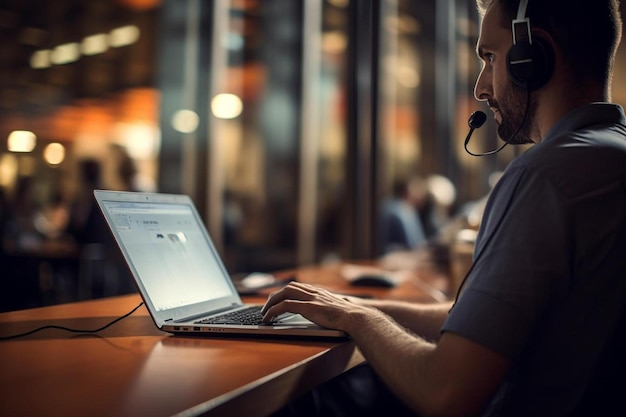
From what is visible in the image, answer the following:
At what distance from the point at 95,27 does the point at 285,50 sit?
167 centimetres

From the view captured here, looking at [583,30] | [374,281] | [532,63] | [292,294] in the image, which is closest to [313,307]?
[292,294]

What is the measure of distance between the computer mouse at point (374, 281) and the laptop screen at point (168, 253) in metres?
0.75

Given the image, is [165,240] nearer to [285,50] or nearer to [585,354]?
[585,354]

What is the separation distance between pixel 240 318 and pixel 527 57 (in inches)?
28.8

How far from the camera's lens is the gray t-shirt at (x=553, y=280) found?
94 cm

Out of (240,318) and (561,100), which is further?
(240,318)

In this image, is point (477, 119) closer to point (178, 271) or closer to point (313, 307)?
point (313, 307)

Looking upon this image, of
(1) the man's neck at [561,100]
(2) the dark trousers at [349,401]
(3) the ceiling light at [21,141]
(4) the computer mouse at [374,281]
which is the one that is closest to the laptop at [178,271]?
(2) the dark trousers at [349,401]

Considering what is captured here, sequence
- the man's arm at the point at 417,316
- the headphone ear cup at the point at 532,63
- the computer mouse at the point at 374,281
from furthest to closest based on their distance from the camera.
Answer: the computer mouse at the point at 374,281 → the man's arm at the point at 417,316 → the headphone ear cup at the point at 532,63

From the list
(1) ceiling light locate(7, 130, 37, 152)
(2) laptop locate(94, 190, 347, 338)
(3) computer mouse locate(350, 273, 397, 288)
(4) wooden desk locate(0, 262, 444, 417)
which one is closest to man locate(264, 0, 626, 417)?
(4) wooden desk locate(0, 262, 444, 417)

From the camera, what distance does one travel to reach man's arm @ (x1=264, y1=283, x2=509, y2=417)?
915 mm

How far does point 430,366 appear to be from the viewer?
0.95 m

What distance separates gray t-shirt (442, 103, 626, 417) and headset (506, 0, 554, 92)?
172mm

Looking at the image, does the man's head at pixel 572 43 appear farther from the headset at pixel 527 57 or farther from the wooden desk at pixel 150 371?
the wooden desk at pixel 150 371
